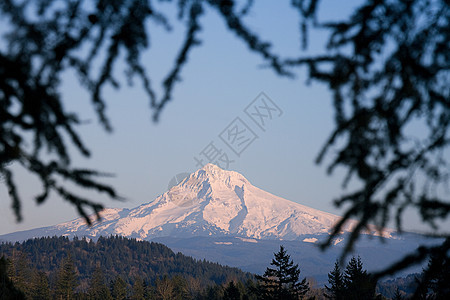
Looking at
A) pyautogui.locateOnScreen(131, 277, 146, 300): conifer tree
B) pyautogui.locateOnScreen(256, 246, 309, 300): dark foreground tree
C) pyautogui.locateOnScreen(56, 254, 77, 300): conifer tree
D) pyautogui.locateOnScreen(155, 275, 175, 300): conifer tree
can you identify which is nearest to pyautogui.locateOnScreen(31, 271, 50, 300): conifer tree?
pyautogui.locateOnScreen(56, 254, 77, 300): conifer tree

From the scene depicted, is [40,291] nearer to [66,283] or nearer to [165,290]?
[66,283]

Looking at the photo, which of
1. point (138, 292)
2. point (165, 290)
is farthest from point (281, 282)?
point (138, 292)

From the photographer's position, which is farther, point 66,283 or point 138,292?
point 138,292

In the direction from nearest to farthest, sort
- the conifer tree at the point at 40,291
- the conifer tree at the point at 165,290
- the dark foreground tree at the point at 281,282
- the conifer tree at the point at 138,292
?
A: 1. the dark foreground tree at the point at 281,282
2. the conifer tree at the point at 40,291
3. the conifer tree at the point at 138,292
4. the conifer tree at the point at 165,290

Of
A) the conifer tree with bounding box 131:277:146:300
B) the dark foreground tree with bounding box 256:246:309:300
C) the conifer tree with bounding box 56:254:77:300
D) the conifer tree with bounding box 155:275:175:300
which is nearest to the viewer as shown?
the dark foreground tree with bounding box 256:246:309:300

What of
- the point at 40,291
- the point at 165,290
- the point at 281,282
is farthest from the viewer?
the point at 165,290

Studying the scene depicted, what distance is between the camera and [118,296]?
7131 centimetres

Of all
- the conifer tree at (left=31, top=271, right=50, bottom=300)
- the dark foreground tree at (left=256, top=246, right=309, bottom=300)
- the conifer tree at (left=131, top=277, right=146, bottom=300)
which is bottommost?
the conifer tree at (left=131, top=277, right=146, bottom=300)

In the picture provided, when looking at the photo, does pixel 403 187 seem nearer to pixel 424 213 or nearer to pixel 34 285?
pixel 424 213

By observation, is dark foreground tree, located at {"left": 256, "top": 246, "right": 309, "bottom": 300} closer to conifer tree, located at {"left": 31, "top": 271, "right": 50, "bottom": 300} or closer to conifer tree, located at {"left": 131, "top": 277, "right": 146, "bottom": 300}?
conifer tree, located at {"left": 131, "top": 277, "right": 146, "bottom": 300}

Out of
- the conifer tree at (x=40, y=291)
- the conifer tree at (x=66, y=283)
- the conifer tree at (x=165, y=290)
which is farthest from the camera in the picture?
the conifer tree at (x=165, y=290)

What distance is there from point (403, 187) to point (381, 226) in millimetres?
308

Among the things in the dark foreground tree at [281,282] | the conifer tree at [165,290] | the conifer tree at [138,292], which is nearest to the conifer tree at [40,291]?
the conifer tree at [138,292]

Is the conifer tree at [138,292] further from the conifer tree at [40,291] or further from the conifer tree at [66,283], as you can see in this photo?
the conifer tree at [40,291]
